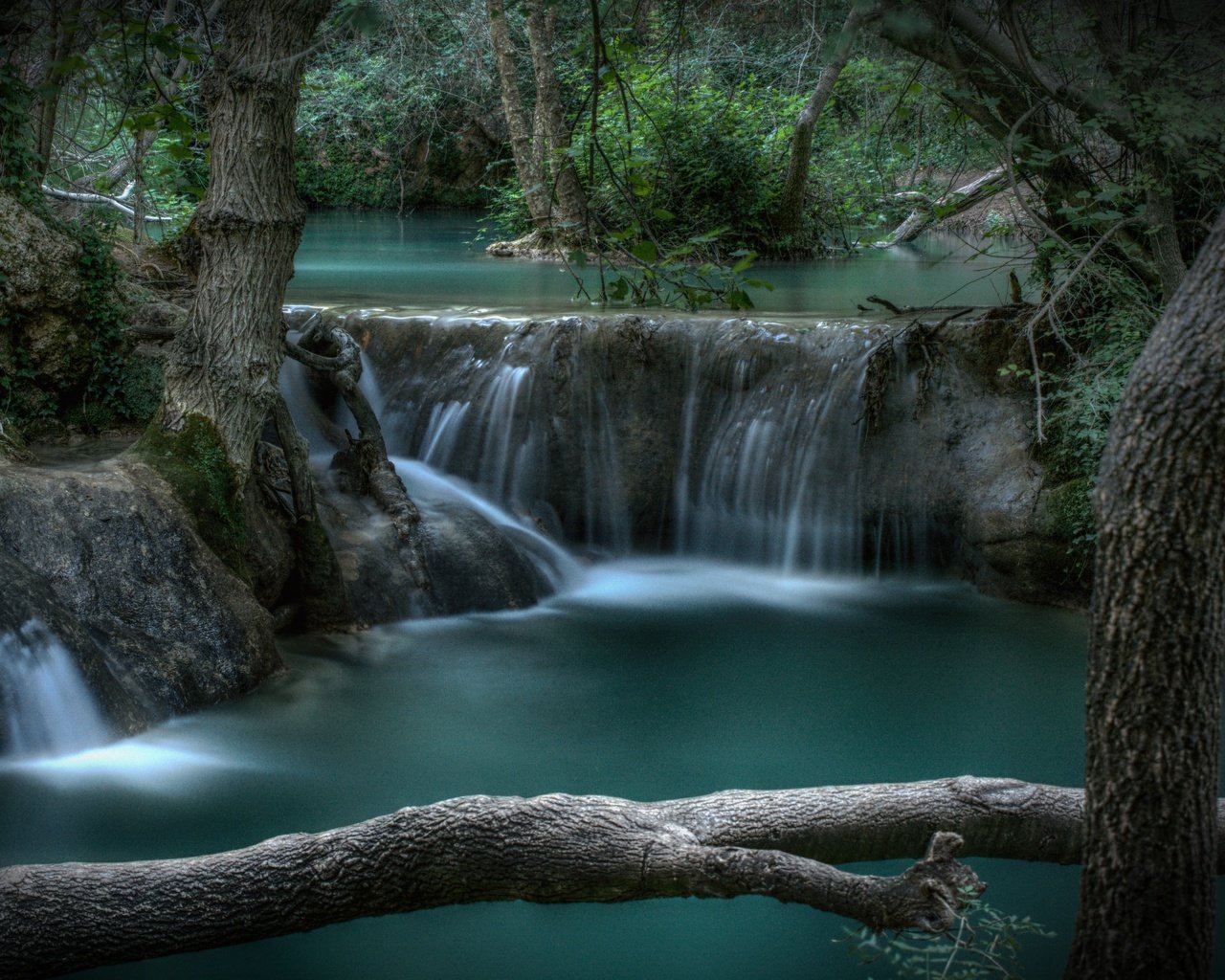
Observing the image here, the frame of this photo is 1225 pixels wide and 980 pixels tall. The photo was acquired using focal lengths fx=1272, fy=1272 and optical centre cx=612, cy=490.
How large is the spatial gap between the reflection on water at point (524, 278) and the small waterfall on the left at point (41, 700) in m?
5.15

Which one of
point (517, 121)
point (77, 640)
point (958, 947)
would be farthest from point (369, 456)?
point (517, 121)

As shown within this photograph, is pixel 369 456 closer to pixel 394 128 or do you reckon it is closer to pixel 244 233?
pixel 244 233

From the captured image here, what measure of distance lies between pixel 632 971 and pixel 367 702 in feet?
8.77

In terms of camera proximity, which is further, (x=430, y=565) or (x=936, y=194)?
(x=936, y=194)

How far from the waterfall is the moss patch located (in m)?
2.79

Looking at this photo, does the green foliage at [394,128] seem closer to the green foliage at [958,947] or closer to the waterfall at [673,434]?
the waterfall at [673,434]

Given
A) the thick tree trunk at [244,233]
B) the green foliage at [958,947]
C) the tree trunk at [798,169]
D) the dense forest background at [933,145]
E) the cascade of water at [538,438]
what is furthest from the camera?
the tree trunk at [798,169]

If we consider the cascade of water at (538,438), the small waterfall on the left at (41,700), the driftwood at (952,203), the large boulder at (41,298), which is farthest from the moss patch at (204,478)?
the driftwood at (952,203)

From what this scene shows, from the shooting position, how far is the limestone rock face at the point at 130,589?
5938 mm

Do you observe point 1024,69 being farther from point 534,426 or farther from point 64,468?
point 64,468

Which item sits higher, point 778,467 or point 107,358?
point 107,358

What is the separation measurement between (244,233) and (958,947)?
529 centimetres

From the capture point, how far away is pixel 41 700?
5.53 meters

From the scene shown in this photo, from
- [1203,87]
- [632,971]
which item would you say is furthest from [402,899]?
[1203,87]
